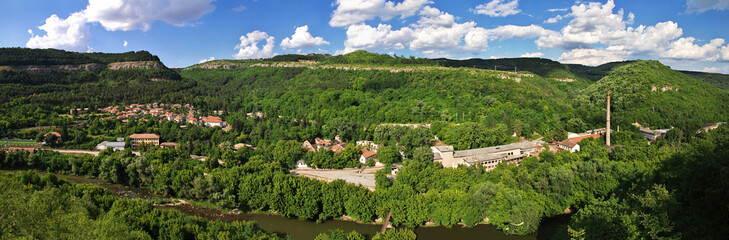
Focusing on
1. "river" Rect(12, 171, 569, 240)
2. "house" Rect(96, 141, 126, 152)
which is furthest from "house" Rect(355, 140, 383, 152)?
"house" Rect(96, 141, 126, 152)

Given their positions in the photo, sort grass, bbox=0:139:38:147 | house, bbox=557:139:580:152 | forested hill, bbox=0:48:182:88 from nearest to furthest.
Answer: house, bbox=557:139:580:152, grass, bbox=0:139:38:147, forested hill, bbox=0:48:182:88

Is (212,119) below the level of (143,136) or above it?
above

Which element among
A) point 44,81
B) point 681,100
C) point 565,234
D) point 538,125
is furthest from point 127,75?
point 681,100

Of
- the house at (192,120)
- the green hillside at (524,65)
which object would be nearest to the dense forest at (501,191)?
the house at (192,120)

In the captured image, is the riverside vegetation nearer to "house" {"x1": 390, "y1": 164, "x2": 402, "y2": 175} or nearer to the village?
"house" {"x1": 390, "y1": 164, "x2": 402, "y2": 175}

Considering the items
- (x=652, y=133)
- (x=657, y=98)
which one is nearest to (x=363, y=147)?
(x=652, y=133)

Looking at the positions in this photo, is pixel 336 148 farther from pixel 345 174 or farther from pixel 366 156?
pixel 345 174

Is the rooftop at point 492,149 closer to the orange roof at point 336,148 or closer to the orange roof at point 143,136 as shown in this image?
the orange roof at point 336,148

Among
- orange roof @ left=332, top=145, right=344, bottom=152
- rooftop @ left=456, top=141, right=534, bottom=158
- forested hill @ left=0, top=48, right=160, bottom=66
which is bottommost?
orange roof @ left=332, top=145, right=344, bottom=152
